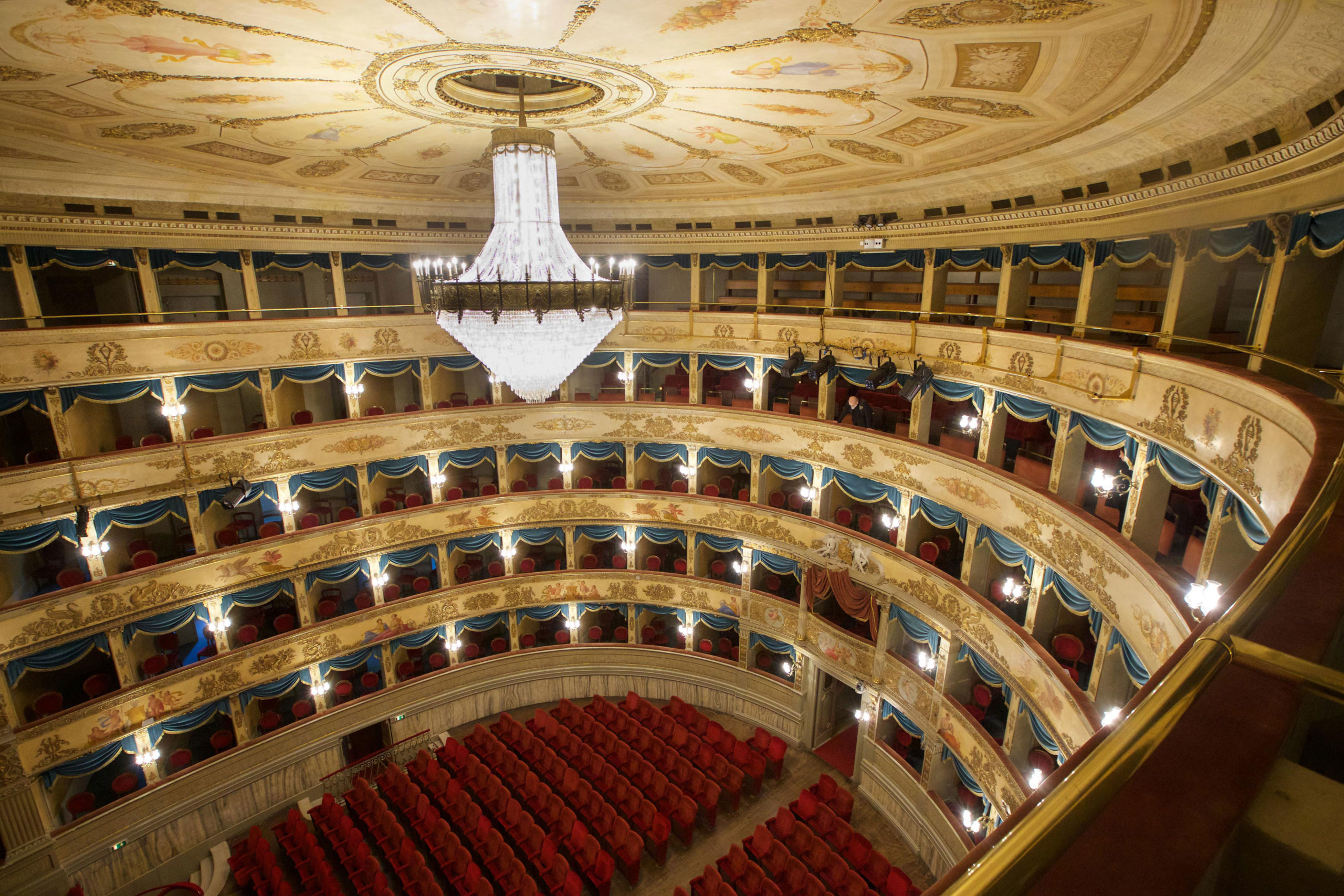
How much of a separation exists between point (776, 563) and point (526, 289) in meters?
10.7

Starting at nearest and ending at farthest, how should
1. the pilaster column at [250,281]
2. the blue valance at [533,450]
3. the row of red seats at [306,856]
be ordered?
the row of red seats at [306,856], the pilaster column at [250,281], the blue valance at [533,450]

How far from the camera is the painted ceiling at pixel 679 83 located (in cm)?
549

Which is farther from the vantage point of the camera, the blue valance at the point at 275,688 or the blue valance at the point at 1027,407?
the blue valance at the point at 275,688

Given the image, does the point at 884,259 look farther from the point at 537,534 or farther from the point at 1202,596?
the point at 537,534

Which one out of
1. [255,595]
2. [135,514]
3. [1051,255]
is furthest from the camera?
[255,595]

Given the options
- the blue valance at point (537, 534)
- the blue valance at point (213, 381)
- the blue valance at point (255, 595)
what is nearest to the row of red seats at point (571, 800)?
the blue valance at point (537, 534)

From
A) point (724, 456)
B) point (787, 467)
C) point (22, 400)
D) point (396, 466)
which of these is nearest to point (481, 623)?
point (396, 466)

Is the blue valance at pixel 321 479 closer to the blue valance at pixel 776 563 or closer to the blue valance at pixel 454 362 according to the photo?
the blue valance at pixel 454 362

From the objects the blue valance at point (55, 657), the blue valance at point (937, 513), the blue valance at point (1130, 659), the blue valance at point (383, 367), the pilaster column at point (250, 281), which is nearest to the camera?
the blue valance at point (1130, 659)

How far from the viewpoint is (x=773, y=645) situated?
16.0m

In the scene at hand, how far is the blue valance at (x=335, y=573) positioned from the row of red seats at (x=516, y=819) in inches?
178

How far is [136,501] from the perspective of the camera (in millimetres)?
12188

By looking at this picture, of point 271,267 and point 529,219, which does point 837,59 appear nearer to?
point 529,219

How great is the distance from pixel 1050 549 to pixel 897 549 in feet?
12.6
